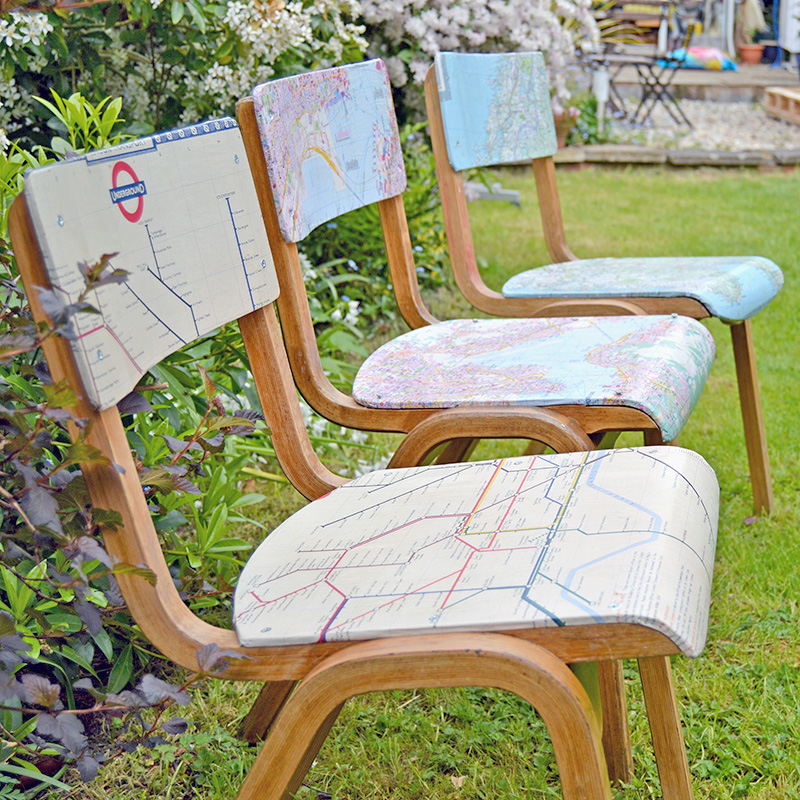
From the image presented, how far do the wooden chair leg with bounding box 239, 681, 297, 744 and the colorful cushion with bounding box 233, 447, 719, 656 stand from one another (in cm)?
39

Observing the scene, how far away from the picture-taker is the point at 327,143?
1.68 metres

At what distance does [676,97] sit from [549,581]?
1053 centimetres

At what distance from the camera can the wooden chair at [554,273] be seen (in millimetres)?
1938

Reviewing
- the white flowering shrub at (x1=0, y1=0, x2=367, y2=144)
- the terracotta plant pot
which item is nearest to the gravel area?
the terracotta plant pot

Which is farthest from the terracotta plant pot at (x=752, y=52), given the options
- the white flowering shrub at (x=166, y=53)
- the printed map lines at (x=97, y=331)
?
the printed map lines at (x=97, y=331)

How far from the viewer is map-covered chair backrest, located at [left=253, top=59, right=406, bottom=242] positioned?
4.83 feet

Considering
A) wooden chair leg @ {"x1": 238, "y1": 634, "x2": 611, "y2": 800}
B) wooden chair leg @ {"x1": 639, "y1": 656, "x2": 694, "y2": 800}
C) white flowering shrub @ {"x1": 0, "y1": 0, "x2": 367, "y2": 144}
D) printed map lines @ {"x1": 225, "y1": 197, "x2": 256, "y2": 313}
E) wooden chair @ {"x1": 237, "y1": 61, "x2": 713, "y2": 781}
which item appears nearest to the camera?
wooden chair leg @ {"x1": 238, "y1": 634, "x2": 611, "y2": 800}

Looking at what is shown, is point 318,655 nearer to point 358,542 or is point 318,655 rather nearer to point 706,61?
point 358,542

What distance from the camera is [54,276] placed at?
873 millimetres

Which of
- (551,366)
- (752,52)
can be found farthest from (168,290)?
(752,52)

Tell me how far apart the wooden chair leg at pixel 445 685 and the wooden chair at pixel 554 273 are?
1.21 meters

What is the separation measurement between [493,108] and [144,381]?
1.19m

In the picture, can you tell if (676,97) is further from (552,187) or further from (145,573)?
(145,573)

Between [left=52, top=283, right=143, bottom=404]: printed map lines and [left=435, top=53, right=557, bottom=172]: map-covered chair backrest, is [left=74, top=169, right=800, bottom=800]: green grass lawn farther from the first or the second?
[left=435, top=53, right=557, bottom=172]: map-covered chair backrest
